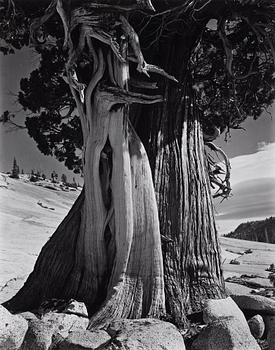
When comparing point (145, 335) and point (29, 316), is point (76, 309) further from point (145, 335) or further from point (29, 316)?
point (145, 335)

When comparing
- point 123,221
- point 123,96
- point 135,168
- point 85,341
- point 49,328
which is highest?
point 123,96

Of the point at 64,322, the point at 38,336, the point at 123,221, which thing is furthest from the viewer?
the point at 123,221

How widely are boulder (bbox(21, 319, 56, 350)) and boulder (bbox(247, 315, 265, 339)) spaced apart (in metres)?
2.43

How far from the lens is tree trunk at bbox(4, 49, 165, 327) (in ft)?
18.5

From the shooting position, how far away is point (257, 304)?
601cm

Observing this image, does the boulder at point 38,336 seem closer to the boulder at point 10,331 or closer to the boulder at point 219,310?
the boulder at point 10,331

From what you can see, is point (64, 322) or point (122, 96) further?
point (122, 96)

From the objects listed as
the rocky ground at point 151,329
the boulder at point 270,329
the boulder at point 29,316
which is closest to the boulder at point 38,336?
the rocky ground at point 151,329

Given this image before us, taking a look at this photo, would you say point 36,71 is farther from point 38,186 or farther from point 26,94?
point 38,186

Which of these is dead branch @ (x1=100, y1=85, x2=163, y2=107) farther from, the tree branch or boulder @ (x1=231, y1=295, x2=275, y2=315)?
boulder @ (x1=231, y1=295, x2=275, y2=315)

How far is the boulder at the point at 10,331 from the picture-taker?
13.7 feet

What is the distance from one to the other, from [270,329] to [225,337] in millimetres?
1355

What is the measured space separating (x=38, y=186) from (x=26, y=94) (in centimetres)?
1599

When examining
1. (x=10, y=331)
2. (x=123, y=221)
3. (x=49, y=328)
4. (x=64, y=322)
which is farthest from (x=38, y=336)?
(x=123, y=221)
